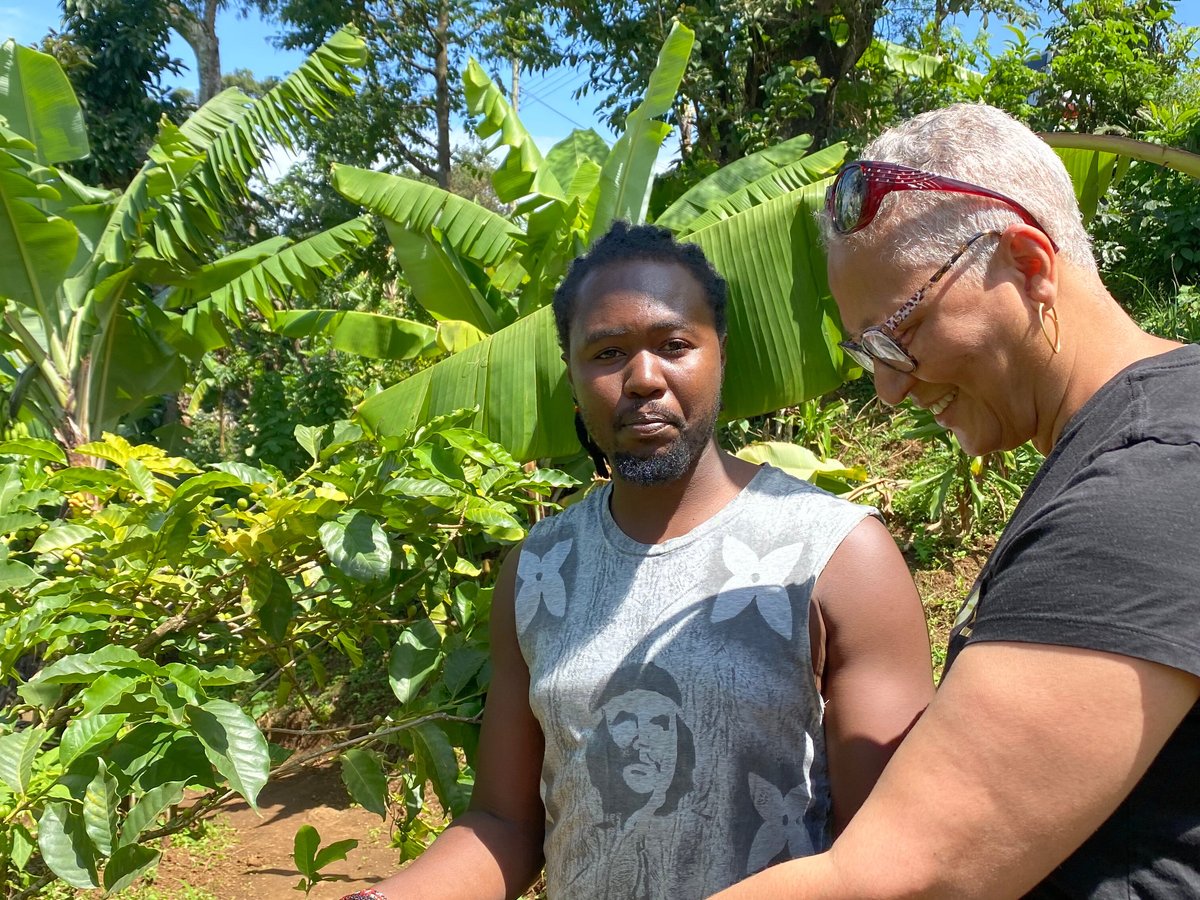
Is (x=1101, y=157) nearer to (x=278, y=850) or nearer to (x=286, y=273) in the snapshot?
(x=286, y=273)

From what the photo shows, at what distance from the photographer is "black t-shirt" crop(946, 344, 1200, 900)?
81 centimetres

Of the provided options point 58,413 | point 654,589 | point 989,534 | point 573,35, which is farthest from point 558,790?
point 573,35

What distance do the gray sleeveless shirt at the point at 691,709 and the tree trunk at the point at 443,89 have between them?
11.5m

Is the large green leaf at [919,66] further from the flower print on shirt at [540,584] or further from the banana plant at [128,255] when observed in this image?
the flower print on shirt at [540,584]

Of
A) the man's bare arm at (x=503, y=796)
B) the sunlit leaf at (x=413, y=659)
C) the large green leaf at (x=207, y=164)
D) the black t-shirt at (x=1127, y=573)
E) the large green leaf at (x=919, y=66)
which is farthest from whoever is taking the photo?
the large green leaf at (x=919, y=66)

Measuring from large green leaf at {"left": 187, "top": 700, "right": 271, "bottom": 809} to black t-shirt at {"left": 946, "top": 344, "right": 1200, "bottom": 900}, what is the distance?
1.02m

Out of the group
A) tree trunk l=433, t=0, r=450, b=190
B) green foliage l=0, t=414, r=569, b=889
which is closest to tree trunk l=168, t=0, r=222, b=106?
tree trunk l=433, t=0, r=450, b=190

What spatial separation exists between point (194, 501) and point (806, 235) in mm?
2400

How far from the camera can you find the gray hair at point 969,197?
1042 millimetres

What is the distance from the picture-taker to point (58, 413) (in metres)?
6.33

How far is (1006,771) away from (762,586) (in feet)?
2.37

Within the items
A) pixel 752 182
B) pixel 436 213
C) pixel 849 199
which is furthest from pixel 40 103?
pixel 849 199

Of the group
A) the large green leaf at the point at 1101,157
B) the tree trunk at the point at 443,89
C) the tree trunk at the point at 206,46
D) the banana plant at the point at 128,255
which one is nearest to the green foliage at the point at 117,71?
the tree trunk at the point at 206,46

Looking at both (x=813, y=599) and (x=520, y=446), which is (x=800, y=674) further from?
(x=520, y=446)
